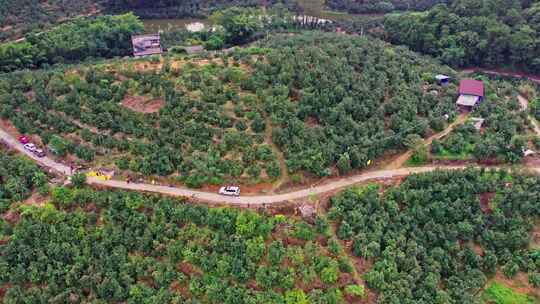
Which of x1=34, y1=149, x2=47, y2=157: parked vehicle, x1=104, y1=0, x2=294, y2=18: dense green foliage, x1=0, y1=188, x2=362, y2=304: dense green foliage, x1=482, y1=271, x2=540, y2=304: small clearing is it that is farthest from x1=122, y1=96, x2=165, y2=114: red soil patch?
x1=104, y1=0, x2=294, y2=18: dense green foliage

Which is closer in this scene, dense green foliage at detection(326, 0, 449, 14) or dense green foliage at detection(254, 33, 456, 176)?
dense green foliage at detection(254, 33, 456, 176)

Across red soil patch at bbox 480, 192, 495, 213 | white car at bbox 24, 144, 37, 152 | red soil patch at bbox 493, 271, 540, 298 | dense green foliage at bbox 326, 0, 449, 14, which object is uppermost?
dense green foliage at bbox 326, 0, 449, 14

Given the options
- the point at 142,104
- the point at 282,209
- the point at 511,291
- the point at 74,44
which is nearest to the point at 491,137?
the point at 511,291

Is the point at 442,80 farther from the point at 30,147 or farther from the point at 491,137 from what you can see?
the point at 30,147

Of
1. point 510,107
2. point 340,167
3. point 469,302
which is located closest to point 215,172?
point 340,167

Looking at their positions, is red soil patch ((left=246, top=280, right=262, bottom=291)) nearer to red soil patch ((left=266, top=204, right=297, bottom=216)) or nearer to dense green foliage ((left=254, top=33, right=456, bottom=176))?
red soil patch ((left=266, top=204, right=297, bottom=216))

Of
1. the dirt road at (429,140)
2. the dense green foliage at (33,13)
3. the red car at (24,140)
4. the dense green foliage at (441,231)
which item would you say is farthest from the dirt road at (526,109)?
the dense green foliage at (33,13)
